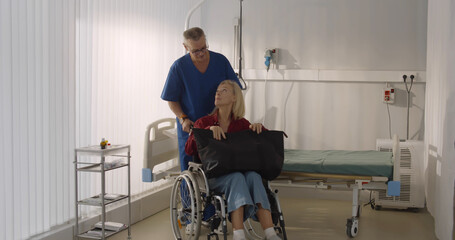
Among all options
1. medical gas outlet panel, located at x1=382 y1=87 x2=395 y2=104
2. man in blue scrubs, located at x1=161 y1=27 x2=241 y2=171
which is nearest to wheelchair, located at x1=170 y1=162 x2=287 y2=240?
man in blue scrubs, located at x1=161 y1=27 x2=241 y2=171

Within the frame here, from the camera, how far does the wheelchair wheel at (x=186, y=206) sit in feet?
9.20

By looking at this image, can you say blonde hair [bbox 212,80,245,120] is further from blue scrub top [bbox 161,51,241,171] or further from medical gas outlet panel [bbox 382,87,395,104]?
medical gas outlet panel [bbox 382,87,395,104]

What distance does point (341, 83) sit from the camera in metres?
4.76

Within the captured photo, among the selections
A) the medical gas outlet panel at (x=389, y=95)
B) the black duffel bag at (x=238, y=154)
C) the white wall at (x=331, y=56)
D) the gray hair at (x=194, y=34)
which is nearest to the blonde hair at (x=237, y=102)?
the black duffel bag at (x=238, y=154)

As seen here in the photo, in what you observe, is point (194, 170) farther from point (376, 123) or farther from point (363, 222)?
point (376, 123)

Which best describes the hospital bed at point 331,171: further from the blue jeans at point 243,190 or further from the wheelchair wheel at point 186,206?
the blue jeans at point 243,190

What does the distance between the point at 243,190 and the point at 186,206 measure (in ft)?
2.26

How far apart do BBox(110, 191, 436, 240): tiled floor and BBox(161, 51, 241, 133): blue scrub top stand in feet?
3.08

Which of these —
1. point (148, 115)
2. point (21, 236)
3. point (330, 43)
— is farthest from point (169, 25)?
point (21, 236)

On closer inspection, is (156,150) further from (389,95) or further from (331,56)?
(389,95)

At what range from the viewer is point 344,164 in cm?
345

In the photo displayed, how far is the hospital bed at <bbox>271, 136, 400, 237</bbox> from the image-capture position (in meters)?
3.35

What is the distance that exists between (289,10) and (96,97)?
227 centimetres

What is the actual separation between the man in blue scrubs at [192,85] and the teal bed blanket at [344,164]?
2.45ft
